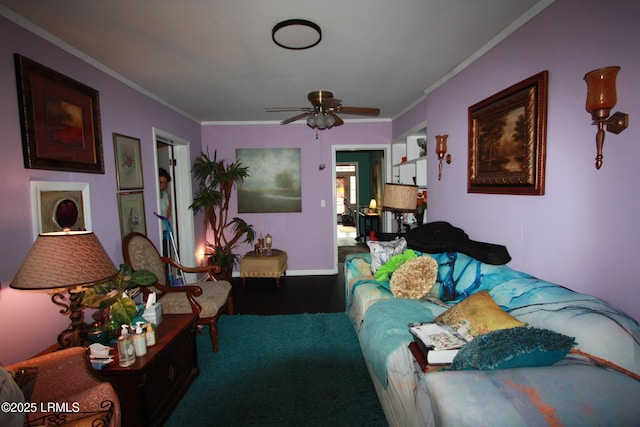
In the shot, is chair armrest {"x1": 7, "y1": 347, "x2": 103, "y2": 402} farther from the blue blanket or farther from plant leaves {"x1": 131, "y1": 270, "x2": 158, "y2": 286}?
the blue blanket

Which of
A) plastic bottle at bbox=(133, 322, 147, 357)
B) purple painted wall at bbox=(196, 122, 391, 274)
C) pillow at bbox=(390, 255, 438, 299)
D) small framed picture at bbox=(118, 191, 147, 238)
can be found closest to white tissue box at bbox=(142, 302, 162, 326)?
plastic bottle at bbox=(133, 322, 147, 357)

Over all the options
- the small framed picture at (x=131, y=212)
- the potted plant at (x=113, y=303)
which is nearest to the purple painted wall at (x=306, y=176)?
the small framed picture at (x=131, y=212)

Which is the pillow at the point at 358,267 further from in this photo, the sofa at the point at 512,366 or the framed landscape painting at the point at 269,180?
the framed landscape painting at the point at 269,180

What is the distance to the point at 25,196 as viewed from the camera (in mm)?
1845

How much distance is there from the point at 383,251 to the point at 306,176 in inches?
92.7

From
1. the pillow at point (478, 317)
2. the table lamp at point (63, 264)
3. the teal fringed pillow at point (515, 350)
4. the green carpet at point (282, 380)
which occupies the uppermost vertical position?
the table lamp at point (63, 264)

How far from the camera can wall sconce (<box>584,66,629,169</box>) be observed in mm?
1375

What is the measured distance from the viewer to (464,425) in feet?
2.92

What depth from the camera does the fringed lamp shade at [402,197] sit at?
3.05 meters

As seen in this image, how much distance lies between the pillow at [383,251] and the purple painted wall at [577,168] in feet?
2.76

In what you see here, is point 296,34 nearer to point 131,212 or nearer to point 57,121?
point 57,121

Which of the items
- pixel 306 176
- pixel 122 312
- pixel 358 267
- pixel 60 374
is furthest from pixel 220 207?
pixel 60 374

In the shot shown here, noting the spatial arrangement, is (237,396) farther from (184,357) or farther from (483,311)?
(483,311)

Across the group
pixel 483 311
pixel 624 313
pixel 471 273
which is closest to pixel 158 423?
pixel 483 311
